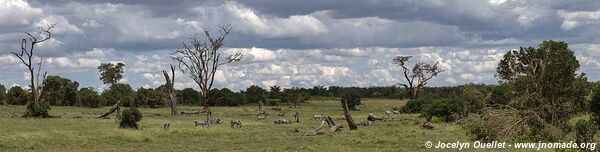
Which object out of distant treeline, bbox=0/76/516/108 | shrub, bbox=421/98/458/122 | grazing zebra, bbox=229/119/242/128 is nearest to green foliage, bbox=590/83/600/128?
grazing zebra, bbox=229/119/242/128

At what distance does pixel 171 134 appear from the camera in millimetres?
37094

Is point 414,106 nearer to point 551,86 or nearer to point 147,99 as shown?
point 147,99

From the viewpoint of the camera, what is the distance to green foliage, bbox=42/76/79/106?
8706cm

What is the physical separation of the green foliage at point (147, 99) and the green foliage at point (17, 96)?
15173 mm

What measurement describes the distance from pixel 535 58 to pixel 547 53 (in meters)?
0.61

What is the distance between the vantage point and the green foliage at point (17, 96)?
89.8 m

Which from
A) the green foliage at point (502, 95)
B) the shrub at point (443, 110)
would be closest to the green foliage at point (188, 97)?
the shrub at point (443, 110)

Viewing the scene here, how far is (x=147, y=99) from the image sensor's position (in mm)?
86812

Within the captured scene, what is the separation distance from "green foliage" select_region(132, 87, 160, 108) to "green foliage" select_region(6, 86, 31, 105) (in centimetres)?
1517

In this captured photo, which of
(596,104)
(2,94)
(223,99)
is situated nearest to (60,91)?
(2,94)

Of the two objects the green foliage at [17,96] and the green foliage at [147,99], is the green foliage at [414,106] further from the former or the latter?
the green foliage at [17,96]

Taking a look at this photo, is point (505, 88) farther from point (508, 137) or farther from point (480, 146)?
point (480, 146)

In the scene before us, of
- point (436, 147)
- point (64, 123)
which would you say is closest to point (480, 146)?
point (436, 147)

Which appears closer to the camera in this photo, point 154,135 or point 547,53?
point 547,53
